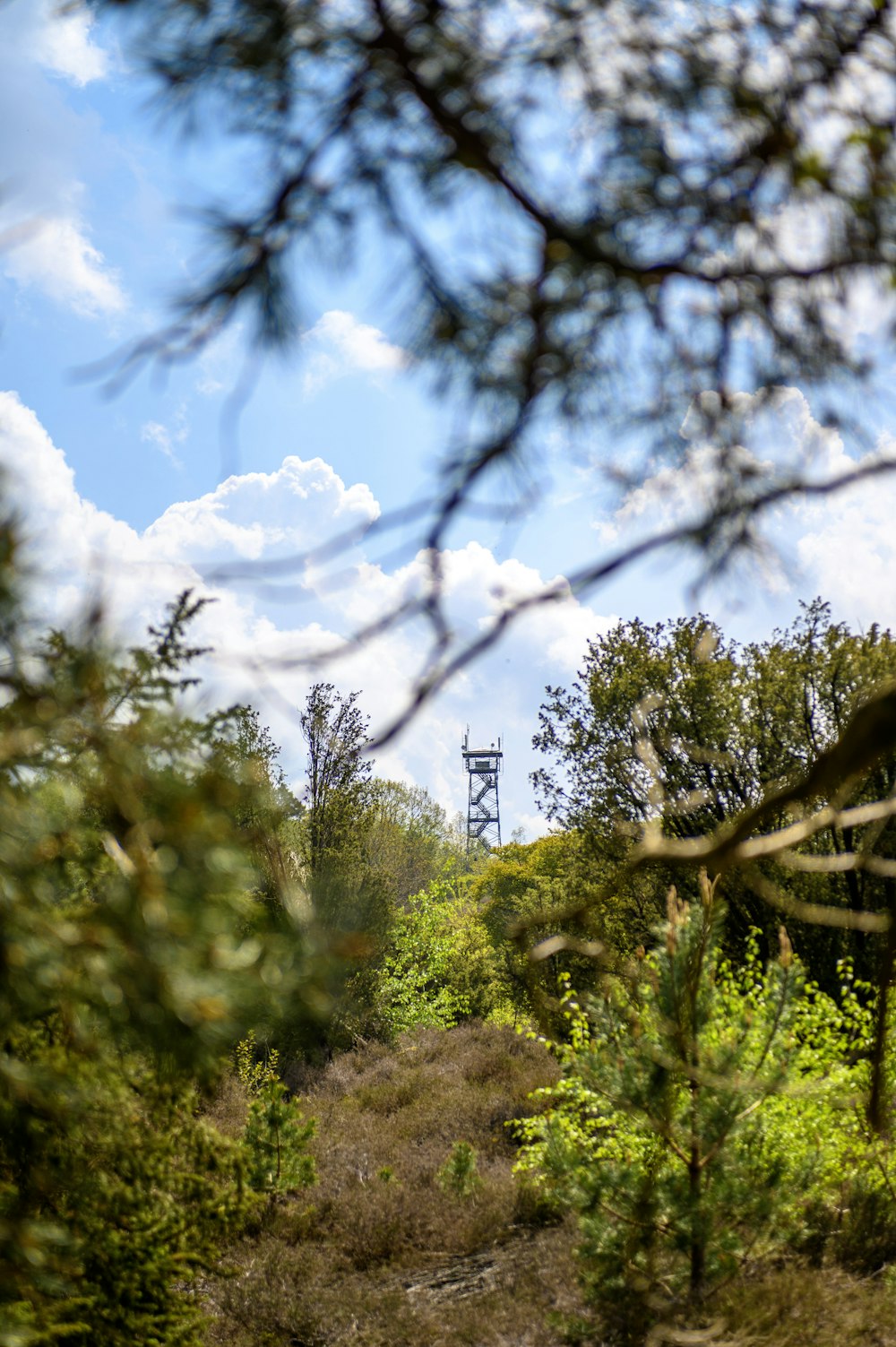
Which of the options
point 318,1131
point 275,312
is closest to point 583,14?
point 275,312

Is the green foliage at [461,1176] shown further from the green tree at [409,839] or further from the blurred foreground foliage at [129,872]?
the green tree at [409,839]

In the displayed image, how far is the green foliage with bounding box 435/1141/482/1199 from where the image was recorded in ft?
27.3

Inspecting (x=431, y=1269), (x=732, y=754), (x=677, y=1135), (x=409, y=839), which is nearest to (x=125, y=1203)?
(x=677, y=1135)

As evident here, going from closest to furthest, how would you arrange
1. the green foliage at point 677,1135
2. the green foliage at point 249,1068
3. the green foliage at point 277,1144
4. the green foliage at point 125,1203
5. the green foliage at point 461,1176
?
the green foliage at point 125,1203, the green foliage at point 677,1135, the green foliage at point 277,1144, the green foliage at point 461,1176, the green foliage at point 249,1068

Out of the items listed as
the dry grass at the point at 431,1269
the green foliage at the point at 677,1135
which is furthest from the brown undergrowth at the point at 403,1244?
the green foliage at the point at 677,1135

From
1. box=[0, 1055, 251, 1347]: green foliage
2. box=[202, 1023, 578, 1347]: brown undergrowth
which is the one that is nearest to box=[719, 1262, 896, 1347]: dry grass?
box=[202, 1023, 578, 1347]: brown undergrowth

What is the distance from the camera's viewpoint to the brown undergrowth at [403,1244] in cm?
602

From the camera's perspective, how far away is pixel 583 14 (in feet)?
5.38

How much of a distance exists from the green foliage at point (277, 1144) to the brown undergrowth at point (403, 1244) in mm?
406

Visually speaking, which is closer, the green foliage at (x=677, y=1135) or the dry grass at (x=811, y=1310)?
the green foliage at (x=677, y=1135)

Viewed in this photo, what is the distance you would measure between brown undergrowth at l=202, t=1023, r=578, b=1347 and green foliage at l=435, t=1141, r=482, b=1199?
7cm

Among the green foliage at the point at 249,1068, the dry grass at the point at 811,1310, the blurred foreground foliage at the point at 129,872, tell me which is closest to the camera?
the blurred foreground foliage at the point at 129,872

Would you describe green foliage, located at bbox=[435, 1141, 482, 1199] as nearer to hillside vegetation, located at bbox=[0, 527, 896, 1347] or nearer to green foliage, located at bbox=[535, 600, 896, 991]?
hillside vegetation, located at bbox=[0, 527, 896, 1347]

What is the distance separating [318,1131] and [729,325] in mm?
10705
